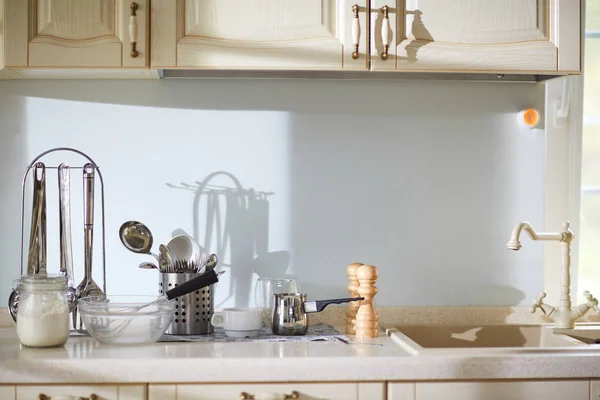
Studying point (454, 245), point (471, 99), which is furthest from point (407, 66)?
point (454, 245)

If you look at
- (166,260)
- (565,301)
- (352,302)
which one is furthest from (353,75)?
(565,301)

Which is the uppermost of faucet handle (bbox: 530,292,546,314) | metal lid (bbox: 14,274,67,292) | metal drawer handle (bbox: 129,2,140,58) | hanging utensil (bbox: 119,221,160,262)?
metal drawer handle (bbox: 129,2,140,58)

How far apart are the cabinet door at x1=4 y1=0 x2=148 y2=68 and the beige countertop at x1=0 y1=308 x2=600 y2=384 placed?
29.6 inches

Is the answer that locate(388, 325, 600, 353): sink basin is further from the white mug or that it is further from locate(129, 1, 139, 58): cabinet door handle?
locate(129, 1, 139, 58): cabinet door handle

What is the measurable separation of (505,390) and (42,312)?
116cm

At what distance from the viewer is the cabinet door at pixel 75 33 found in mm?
2088

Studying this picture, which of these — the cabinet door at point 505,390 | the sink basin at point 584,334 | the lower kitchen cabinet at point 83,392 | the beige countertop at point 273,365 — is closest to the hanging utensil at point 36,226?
the beige countertop at point 273,365

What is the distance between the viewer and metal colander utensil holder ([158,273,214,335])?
2.21 meters

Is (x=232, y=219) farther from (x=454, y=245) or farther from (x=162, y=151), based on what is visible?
(x=454, y=245)

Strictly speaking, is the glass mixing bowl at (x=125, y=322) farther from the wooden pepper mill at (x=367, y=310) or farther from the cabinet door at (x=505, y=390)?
the cabinet door at (x=505, y=390)

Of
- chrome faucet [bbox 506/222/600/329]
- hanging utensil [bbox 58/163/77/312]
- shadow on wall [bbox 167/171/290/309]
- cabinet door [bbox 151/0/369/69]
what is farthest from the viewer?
shadow on wall [bbox 167/171/290/309]

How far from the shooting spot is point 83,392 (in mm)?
A: 1873

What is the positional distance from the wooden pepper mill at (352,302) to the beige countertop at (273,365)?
0.95 feet

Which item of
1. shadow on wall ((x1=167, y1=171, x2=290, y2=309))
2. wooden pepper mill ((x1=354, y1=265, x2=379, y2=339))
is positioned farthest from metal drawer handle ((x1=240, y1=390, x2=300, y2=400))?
shadow on wall ((x1=167, y1=171, x2=290, y2=309))
